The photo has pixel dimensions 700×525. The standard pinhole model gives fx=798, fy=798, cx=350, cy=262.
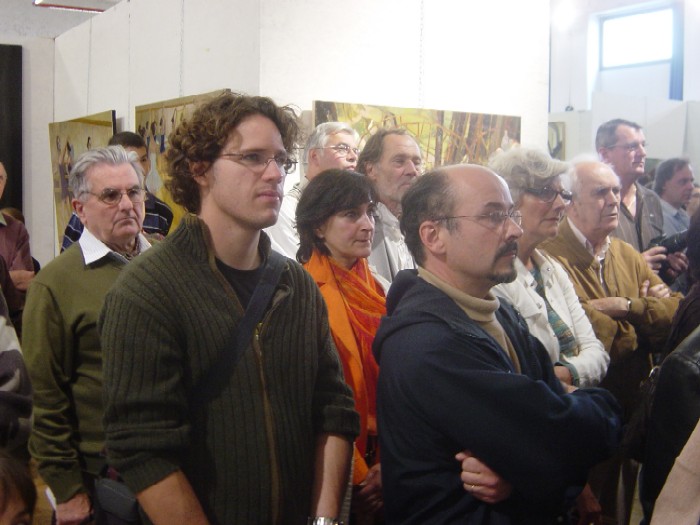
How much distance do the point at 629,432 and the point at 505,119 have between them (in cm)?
360

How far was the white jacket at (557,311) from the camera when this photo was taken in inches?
121

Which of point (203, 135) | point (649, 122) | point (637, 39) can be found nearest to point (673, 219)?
point (649, 122)

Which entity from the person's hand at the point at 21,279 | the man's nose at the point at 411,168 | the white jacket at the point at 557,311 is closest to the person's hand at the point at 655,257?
the white jacket at the point at 557,311

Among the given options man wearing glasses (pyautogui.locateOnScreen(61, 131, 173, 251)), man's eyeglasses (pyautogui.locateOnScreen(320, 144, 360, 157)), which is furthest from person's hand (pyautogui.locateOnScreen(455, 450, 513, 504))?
man wearing glasses (pyautogui.locateOnScreen(61, 131, 173, 251))

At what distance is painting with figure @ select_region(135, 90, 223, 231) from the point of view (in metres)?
5.48

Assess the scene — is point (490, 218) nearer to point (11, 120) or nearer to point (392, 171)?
point (392, 171)

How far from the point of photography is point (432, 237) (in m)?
2.40

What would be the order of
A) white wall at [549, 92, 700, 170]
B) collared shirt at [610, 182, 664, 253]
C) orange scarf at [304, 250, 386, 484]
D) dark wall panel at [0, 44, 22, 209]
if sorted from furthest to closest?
dark wall panel at [0, 44, 22, 209], white wall at [549, 92, 700, 170], collared shirt at [610, 182, 664, 253], orange scarf at [304, 250, 386, 484]

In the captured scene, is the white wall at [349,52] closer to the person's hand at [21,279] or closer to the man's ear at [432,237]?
the person's hand at [21,279]

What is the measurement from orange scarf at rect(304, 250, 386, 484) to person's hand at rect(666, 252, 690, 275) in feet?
6.77

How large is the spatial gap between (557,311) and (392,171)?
3.70 ft

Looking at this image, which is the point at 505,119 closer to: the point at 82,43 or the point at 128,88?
the point at 128,88

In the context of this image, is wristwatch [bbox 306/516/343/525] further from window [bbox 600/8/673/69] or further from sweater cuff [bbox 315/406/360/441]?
window [bbox 600/8/673/69]

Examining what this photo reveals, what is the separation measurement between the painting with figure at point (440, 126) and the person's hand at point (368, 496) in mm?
2477
